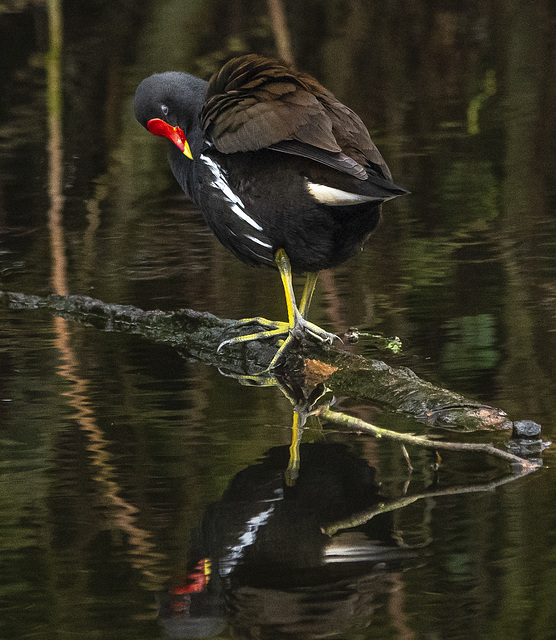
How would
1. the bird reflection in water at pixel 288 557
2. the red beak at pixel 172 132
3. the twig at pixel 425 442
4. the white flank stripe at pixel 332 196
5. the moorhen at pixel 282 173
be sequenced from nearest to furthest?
the bird reflection in water at pixel 288 557
the twig at pixel 425 442
the white flank stripe at pixel 332 196
the moorhen at pixel 282 173
the red beak at pixel 172 132

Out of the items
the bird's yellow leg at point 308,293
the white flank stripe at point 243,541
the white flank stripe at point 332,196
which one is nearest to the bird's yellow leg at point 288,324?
the bird's yellow leg at point 308,293

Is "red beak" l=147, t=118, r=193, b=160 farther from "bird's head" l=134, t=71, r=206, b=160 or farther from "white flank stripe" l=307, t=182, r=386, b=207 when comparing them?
"white flank stripe" l=307, t=182, r=386, b=207

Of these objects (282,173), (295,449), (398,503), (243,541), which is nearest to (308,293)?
(282,173)

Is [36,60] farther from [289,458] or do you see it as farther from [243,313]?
[289,458]

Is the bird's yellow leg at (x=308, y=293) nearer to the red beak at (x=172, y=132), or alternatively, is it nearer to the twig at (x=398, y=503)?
the red beak at (x=172, y=132)

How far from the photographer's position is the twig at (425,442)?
117 inches

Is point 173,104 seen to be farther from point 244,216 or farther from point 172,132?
point 244,216

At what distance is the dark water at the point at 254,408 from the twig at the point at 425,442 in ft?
0.14

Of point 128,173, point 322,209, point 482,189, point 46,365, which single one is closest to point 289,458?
point 322,209

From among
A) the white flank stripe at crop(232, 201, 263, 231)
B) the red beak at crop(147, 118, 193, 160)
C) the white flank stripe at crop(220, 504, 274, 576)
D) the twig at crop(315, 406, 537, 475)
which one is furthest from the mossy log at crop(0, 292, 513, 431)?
the white flank stripe at crop(220, 504, 274, 576)

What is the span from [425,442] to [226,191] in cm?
128

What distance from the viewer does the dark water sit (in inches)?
96.3

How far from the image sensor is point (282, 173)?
3664mm

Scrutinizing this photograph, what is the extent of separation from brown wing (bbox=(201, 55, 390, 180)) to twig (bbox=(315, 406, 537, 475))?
734 mm
